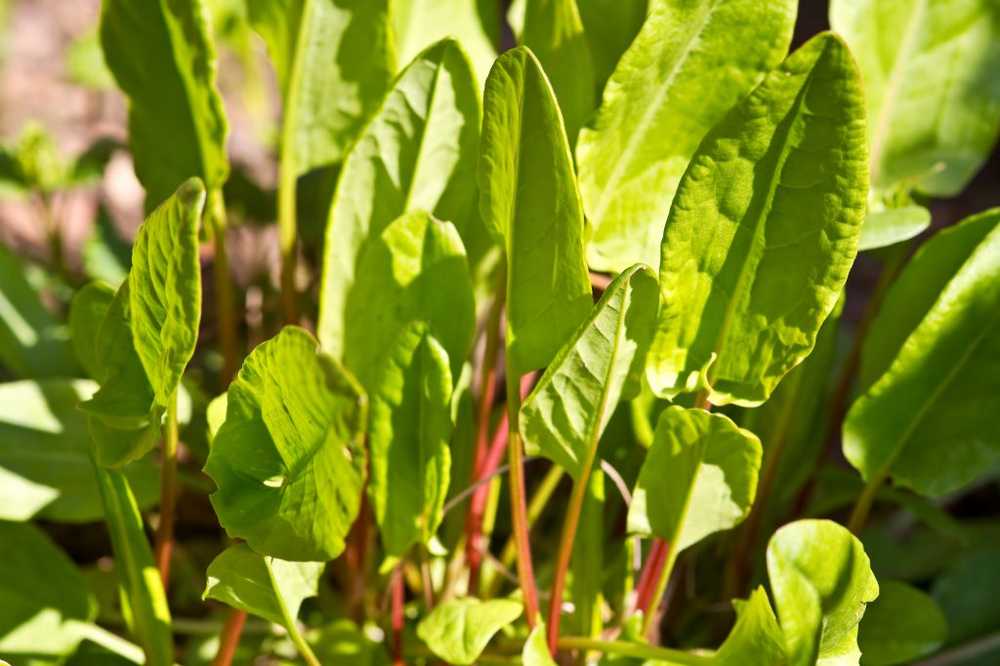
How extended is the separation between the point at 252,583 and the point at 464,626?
0.42ft

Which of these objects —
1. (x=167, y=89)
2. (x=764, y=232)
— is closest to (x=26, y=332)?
(x=167, y=89)

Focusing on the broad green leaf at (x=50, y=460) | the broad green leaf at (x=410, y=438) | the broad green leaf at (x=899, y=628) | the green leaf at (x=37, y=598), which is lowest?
the broad green leaf at (x=899, y=628)

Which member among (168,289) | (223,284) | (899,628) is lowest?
(899,628)

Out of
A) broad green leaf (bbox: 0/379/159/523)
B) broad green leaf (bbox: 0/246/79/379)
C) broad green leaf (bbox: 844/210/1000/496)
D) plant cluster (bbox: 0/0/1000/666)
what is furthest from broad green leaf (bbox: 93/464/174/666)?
broad green leaf (bbox: 844/210/1000/496)

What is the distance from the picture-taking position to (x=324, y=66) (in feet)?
2.42

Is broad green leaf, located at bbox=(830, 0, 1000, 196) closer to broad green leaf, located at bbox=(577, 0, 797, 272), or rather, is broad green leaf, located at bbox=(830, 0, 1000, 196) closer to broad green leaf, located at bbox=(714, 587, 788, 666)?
broad green leaf, located at bbox=(577, 0, 797, 272)

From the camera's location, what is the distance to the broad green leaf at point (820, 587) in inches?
20.8

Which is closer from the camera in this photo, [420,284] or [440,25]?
[420,284]

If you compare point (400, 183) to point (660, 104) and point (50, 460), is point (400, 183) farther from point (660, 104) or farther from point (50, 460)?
point (50, 460)

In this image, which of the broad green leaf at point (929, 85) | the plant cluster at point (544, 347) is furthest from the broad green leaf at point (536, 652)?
the broad green leaf at point (929, 85)

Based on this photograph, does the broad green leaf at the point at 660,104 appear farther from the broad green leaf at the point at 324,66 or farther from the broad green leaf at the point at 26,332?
the broad green leaf at the point at 26,332

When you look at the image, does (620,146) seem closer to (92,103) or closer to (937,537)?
(937,537)

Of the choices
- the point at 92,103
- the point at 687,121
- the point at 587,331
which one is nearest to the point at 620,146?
the point at 687,121

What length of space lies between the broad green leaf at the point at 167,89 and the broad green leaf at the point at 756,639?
431 mm
